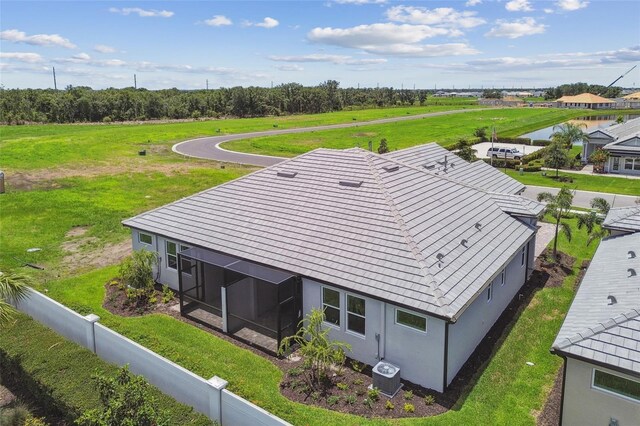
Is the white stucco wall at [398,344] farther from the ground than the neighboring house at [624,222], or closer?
closer

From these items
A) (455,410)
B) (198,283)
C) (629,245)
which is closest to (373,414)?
(455,410)

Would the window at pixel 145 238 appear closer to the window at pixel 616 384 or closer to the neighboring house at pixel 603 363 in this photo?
the neighboring house at pixel 603 363

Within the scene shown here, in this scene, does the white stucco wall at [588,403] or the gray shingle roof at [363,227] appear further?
the gray shingle roof at [363,227]

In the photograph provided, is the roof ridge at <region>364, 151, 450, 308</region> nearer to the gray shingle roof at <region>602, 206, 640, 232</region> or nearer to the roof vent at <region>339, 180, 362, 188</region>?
the roof vent at <region>339, 180, 362, 188</region>

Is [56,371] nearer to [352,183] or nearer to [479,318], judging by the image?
[352,183]

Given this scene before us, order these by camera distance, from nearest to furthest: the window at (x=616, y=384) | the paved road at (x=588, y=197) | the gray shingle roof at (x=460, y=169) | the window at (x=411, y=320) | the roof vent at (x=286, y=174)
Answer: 1. the window at (x=616, y=384)
2. the window at (x=411, y=320)
3. the roof vent at (x=286, y=174)
4. the gray shingle roof at (x=460, y=169)
5. the paved road at (x=588, y=197)

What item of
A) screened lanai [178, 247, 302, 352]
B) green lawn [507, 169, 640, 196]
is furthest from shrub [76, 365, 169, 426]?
green lawn [507, 169, 640, 196]

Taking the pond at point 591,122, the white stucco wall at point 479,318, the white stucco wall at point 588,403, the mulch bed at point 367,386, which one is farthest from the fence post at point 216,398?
the pond at point 591,122
